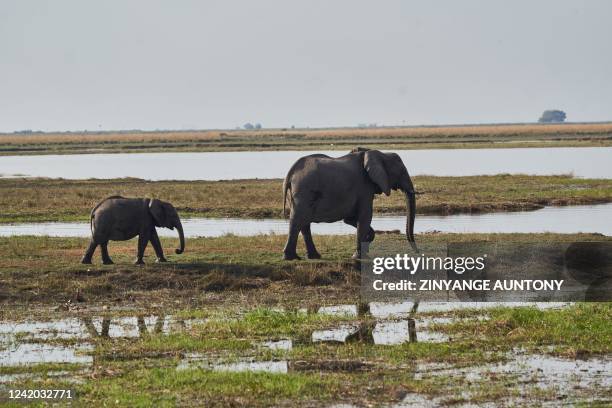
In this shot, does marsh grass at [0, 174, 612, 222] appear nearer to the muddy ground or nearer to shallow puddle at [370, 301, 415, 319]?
the muddy ground

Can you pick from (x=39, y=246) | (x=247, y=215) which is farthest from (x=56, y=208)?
(x=39, y=246)

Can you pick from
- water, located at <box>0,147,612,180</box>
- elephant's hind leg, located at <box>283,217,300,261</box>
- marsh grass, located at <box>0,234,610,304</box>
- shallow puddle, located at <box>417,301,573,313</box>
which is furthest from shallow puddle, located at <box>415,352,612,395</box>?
water, located at <box>0,147,612,180</box>

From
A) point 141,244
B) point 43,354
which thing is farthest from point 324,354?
point 141,244

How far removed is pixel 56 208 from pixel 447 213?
14347 millimetres

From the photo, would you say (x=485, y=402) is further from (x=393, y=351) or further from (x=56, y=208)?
(x=56, y=208)

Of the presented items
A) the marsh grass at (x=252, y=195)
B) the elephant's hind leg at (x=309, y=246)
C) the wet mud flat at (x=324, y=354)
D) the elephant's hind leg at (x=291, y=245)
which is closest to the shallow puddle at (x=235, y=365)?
the wet mud flat at (x=324, y=354)

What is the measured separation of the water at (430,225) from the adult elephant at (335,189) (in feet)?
22.4

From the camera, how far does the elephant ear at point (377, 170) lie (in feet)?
76.7

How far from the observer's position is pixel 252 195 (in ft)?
143

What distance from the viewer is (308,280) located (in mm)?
21422

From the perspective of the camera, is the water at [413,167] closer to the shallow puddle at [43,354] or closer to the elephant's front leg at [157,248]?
the elephant's front leg at [157,248]

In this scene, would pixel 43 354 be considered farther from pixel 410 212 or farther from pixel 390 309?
pixel 410 212

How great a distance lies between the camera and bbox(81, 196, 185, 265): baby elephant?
74.1ft

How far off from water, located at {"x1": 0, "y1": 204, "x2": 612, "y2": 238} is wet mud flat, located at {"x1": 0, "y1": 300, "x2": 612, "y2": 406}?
11.3 m
